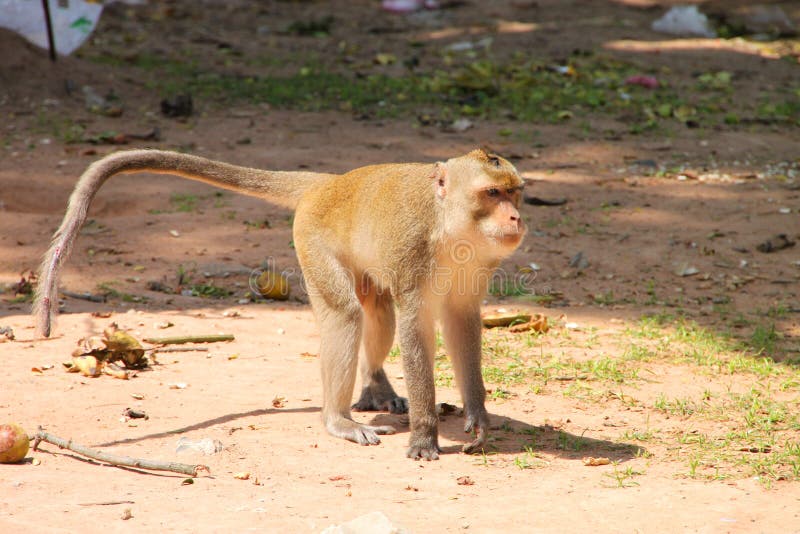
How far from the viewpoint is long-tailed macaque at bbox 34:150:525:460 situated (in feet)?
15.3

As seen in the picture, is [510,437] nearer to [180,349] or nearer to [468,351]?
[468,351]

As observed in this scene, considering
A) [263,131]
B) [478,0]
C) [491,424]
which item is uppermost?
[478,0]

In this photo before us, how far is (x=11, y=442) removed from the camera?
4.25 meters

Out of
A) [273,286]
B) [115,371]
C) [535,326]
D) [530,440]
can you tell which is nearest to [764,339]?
[535,326]

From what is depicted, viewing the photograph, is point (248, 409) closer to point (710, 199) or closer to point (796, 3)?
point (710, 199)

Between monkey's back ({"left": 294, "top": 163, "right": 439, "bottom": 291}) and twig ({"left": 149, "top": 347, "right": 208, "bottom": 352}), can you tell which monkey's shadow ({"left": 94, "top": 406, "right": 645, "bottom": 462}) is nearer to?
monkey's back ({"left": 294, "top": 163, "right": 439, "bottom": 291})

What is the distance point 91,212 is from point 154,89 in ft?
13.1

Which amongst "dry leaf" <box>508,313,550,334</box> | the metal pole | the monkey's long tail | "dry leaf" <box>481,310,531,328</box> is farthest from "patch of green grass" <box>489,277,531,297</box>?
the metal pole

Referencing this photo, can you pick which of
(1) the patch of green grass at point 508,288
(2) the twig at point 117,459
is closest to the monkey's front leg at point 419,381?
(2) the twig at point 117,459

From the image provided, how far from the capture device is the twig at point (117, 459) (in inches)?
168

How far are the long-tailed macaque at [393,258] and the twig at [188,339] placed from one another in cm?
122

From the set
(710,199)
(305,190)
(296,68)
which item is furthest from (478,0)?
(305,190)

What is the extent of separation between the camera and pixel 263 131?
11.2m

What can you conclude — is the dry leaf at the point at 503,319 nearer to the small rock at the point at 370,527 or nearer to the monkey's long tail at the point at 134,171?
the monkey's long tail at the point at 134,171
